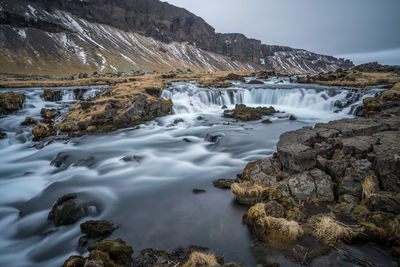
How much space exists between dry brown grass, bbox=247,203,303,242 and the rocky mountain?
100501mm

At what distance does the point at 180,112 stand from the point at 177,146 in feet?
36.5

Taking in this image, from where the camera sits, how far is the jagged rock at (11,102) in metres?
24.2

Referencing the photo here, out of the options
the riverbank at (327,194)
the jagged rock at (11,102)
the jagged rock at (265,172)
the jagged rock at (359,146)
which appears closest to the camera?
the riverbank at (327,194)

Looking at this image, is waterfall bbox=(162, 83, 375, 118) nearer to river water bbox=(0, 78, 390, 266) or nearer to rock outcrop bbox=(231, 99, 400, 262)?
river water bbox=(0, 78, 390, 266)

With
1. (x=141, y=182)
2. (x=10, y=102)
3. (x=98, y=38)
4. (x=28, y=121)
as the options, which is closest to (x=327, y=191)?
(x=141, y=182)

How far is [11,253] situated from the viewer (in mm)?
6477

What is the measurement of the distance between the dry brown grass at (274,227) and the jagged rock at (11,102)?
2962 centimetres

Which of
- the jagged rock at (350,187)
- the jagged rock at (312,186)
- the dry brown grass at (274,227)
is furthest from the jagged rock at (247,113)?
the dry brown grass at (274,227)

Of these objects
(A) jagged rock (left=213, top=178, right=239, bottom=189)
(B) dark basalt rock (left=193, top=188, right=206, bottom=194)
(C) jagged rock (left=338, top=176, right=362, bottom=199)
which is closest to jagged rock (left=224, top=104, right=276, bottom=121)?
(A) jagged rock (left=213, top=178, right=239, bottom=189)

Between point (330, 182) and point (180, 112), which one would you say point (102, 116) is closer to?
point (180, 112)

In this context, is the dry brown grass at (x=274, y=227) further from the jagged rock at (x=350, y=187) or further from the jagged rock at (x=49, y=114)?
the jagged rock at (x=49, y=114)

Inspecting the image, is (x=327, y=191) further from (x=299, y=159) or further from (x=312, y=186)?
(x=299, y=159)

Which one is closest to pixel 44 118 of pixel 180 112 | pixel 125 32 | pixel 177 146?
pixel 180 112

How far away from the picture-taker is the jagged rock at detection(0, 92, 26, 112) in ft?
79.4
